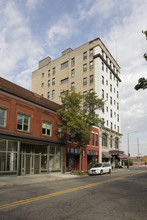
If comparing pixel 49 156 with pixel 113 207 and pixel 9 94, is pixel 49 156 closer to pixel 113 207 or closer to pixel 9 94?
pixel 9 94

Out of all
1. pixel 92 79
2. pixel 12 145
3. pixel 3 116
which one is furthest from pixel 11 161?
pixel 92 79

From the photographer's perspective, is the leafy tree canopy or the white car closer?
the leafy tree canopy

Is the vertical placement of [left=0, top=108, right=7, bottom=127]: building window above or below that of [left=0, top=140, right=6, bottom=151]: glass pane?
above

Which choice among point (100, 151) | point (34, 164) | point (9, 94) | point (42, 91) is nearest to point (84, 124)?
point (34, 164)

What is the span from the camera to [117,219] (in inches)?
266

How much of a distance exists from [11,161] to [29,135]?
143 inches

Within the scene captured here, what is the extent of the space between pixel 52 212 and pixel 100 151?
A: 36189mm

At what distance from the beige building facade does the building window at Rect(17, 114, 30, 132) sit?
732 inches

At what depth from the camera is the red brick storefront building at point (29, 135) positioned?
2108 centimetres

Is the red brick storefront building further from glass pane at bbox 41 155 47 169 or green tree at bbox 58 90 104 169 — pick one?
green tree at bbox 58 90 104 169

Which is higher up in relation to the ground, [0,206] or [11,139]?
[11,139]

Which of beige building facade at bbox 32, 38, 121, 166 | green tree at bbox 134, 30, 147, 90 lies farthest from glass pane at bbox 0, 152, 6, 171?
beige building facade at bbox 32, 38, 121, 166

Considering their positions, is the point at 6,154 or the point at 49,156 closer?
the point at 6,154

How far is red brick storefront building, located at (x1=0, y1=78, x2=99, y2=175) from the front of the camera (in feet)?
69.2
